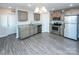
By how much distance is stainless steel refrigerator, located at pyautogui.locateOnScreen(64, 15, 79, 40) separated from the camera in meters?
8.48

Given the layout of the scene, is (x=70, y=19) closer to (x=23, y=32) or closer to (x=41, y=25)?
(x=23, y=32)

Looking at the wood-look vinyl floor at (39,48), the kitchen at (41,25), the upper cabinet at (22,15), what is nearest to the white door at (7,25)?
the kitchen at (41,25)

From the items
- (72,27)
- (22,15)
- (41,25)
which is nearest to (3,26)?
(22,15)

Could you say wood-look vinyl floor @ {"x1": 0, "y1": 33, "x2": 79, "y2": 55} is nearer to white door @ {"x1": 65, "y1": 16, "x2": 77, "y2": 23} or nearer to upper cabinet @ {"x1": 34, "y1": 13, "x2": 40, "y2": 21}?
white door @ {"x1": 65, "y1": 16, "x2": 77, "y2": 23}

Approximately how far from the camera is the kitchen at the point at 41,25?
7547mm

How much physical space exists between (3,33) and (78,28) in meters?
5.98

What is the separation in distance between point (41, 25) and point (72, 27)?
15.5 feet

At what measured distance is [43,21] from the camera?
13.4m

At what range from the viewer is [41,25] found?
12977 millimetres

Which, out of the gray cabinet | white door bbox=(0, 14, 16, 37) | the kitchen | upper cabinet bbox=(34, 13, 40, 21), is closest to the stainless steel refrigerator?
the kitchen

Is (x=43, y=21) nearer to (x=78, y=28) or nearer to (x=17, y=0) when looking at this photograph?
(x=78, y=28)

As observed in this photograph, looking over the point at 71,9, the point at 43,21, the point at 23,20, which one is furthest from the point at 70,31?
the point at 43,21

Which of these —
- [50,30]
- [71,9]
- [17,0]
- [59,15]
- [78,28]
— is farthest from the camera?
[50,30]

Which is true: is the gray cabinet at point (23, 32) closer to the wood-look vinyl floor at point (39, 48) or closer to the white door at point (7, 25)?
the wood-look vinyl floor at point (39, 48)
